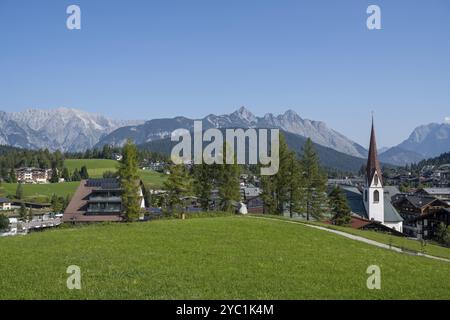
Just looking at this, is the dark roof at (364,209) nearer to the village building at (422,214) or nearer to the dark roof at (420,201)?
the village building at (422,214)

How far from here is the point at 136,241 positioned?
28.0 m

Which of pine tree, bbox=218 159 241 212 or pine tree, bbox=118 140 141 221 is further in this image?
pine tree, bbox=218 159 241 212

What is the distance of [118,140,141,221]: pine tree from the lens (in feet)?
139

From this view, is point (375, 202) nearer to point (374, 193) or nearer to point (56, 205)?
point (374, 193)

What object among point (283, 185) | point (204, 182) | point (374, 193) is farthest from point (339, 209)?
point (374, 193)

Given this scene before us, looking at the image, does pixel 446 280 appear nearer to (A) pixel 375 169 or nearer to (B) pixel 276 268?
(B) pixel 276 268

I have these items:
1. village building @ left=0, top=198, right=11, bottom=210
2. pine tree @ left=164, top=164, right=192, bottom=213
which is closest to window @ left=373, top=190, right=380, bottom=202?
pine tree @ left=164, top=164, right=192, bottom=213

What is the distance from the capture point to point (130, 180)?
4331 centimetres

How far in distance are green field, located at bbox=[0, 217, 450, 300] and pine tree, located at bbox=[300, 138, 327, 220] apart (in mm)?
30111

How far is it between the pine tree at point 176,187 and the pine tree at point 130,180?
5.64 metres

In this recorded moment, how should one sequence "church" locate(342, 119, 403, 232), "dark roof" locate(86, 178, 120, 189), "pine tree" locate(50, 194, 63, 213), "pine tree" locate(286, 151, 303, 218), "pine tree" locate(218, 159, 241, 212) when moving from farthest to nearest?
1. "pine tree" locate(50, 194, 63, 213)
2. "church" locate(342, 119, 403, 232)
3. "dark roof" locate(86, 178, 120, 189)
4. "pine tree" locate(286, 151, 303, 218)
5. "pine tree" locate(218, 159, 241, 212)

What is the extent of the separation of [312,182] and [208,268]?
44.8 metres

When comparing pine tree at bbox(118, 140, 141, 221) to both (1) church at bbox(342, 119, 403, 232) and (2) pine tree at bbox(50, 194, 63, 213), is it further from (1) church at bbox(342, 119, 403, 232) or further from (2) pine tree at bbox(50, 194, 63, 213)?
(2) pine tree at bbox(50, 194, 63, 213)
